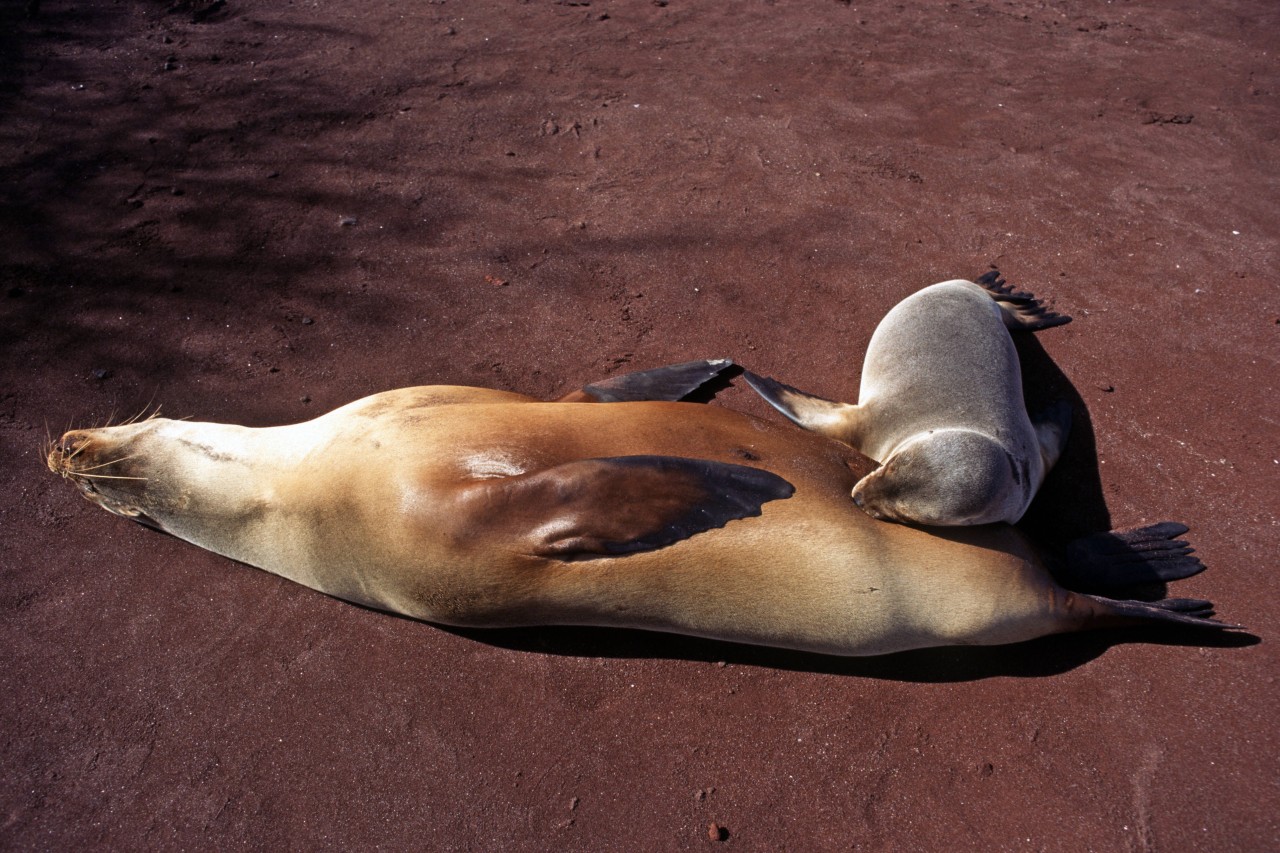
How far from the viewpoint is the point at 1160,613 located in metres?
2.91

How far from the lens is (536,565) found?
2646 mm

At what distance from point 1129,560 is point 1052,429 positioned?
26.0 inches

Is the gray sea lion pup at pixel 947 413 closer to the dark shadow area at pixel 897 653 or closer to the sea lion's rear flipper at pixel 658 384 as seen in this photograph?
the sea lion's rear flipper at pixel 658 384

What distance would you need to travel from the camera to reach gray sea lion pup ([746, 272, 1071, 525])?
2.75 meters

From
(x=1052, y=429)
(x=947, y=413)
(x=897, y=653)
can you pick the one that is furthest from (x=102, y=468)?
(x=1052, y=429)

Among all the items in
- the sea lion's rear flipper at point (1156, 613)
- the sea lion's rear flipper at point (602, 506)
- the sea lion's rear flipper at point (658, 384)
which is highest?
the sea lion's rear flipper at point (602, 506)

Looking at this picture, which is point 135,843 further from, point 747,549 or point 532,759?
point 747,549

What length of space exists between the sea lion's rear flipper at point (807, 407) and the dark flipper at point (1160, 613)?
1186 millimetres

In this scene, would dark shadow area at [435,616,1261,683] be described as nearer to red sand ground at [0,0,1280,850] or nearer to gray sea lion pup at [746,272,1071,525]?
red sand ground at [0,0,1280,850]

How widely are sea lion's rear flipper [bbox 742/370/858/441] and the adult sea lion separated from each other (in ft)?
0.93

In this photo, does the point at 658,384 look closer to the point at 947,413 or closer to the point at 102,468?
the point at 947,413

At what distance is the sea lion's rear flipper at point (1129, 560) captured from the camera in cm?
311

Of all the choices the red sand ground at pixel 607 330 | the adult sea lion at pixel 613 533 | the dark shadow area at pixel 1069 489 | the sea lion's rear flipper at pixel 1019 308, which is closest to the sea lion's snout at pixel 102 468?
the adult sea lion at pixel 613 533

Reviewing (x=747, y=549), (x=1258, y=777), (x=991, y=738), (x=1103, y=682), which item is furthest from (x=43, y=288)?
(x=1258, y=777)
